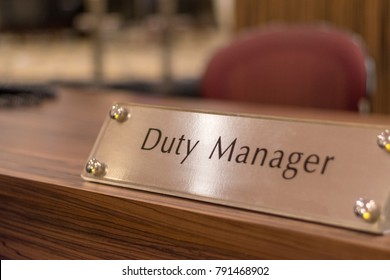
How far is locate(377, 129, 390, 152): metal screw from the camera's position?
448 millimetres

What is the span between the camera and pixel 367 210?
0.43 m

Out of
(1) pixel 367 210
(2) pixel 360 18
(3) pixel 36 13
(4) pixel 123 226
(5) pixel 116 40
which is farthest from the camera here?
(5) pixel 116 40

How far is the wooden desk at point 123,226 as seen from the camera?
436 millimetres

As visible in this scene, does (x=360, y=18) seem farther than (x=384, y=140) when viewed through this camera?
Yes

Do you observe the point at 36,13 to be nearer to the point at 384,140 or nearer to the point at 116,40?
the point at 116,40

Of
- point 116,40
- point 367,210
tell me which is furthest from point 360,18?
point 116,40

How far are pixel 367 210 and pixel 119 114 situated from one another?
0.24 m

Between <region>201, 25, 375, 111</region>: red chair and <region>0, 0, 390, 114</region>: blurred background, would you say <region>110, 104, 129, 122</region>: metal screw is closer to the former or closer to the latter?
<region>201, 25, 375, 111</region>: red chair

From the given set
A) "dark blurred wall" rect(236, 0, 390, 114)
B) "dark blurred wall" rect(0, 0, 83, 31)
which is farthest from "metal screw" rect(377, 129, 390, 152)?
"dark blurred wall" rect(0, 0, 83, 31)

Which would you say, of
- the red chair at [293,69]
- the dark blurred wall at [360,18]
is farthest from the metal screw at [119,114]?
the dark blurred wall at [360,18]

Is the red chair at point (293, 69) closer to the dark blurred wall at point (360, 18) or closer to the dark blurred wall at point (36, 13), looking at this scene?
the dark blurred wall at point (360, 18)

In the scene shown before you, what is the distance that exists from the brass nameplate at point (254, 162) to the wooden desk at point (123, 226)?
0.03 ft

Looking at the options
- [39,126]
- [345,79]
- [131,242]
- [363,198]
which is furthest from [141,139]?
[345,79]

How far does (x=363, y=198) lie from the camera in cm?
44
